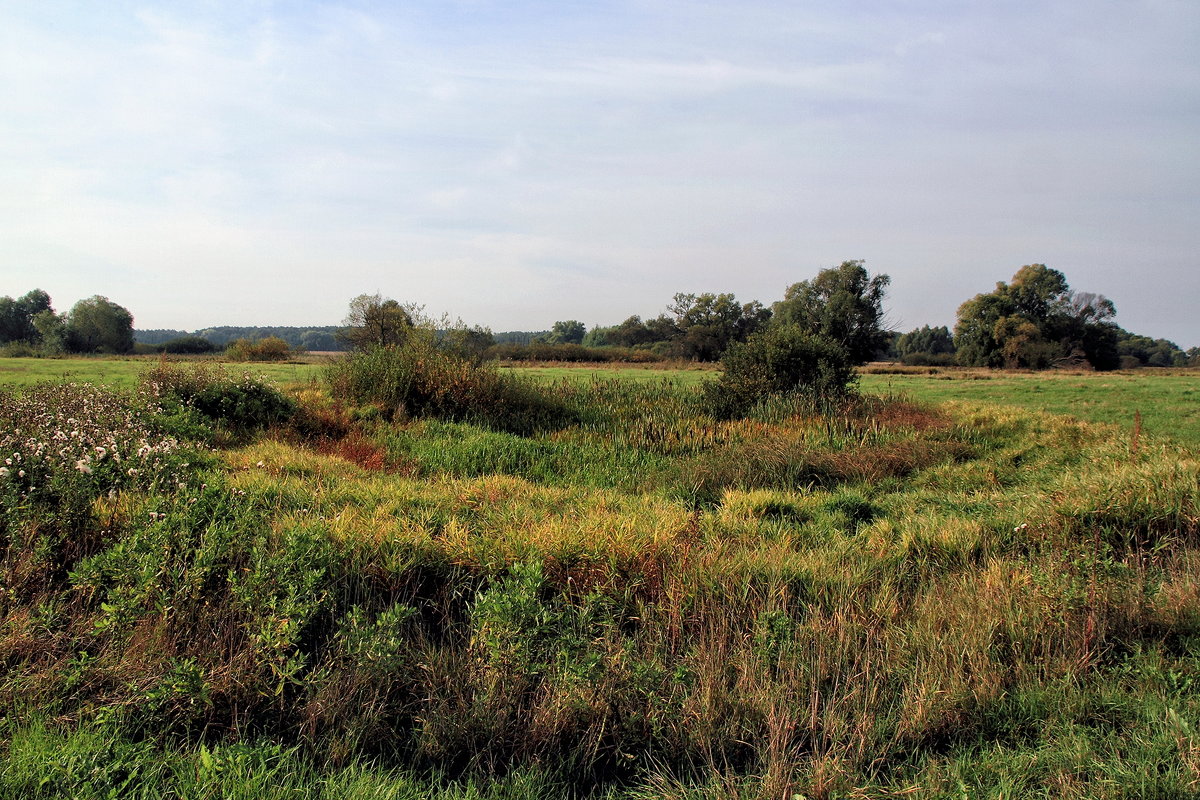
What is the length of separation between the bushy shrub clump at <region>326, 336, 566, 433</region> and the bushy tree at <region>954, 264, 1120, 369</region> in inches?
2317

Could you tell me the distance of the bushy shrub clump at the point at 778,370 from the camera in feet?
55.2

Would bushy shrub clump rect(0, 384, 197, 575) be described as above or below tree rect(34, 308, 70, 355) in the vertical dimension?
below

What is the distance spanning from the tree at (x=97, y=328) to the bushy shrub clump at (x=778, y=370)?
229ft

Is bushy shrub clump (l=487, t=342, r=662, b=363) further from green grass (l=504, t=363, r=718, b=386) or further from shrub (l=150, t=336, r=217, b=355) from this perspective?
shrub (l=150, t=336, r=217, b=355)

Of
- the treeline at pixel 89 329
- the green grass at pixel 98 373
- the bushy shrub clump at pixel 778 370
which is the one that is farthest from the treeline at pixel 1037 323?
the treeline at pixel 89 329

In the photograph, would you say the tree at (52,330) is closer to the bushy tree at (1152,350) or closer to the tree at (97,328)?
the tree at (97,328)

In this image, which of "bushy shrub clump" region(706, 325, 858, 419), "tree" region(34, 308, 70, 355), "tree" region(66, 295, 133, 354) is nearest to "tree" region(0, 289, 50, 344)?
Result: "tree" region(34, 308, 70, 355)

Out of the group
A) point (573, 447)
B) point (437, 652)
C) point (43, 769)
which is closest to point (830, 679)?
point (437, 652)

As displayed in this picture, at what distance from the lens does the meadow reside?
3.14m

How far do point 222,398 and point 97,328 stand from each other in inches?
2727

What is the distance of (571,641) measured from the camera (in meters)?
3.86

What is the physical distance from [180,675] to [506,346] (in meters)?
63.8

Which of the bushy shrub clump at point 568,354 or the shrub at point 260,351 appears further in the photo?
the bushy shrub clump at point 568,354

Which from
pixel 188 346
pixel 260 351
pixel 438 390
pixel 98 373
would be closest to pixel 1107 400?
pixel 438 390
